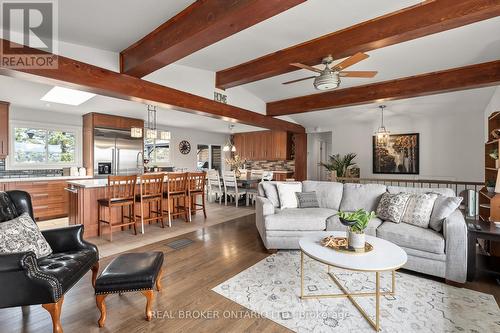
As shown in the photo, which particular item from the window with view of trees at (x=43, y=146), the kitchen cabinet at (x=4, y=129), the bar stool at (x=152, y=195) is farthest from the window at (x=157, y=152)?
the kitchen cabinet at (x=4, y=129)

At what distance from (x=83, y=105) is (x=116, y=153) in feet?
4.82

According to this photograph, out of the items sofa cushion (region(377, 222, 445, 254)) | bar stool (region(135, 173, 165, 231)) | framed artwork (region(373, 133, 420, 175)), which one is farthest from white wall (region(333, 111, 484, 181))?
bar stool (region(135, 173, 165, 231))

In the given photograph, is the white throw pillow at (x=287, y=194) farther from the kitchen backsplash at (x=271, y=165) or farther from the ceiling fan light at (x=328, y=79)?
the kitchen backsplash at (x=271, y=165)

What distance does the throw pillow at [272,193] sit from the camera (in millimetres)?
4043

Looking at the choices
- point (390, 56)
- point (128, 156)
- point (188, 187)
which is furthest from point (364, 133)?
point (128, 156)

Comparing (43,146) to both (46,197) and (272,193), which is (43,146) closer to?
(46,197)

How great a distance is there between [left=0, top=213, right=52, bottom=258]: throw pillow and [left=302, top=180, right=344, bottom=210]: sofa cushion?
356 cm

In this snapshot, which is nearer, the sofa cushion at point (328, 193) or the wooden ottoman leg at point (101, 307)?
the wooden ottoman leg at point (101, 307)

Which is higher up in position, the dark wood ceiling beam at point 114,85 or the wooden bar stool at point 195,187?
the dark wood ceiling beam at point 114,85

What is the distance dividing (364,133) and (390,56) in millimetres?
3818

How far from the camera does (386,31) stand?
2.71 metres

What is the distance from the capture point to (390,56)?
3861 millimetres

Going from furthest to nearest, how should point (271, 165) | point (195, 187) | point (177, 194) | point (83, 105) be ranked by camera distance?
point (271, 165) < point (195, 187) < point (83, 105) < point (177, 194)

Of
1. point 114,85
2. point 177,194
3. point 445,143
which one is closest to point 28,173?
point 177,194
